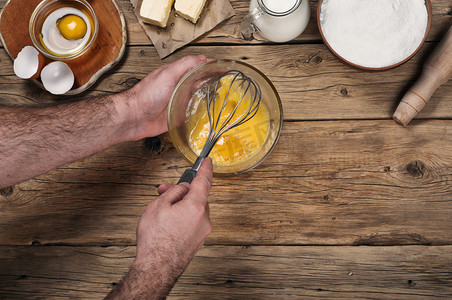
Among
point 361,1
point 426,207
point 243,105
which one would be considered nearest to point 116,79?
point 243,105

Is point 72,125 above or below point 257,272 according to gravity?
above

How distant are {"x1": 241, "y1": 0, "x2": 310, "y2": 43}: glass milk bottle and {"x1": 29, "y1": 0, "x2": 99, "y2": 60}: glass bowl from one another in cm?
32

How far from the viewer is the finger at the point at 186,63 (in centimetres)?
76

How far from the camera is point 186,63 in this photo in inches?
29.8

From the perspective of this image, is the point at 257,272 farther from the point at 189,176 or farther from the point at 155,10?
the point at 155,10

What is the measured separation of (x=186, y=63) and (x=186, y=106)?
0.28 ft

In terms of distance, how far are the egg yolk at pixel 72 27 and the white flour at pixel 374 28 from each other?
1.62 ft

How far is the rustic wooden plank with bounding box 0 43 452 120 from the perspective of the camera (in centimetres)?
80

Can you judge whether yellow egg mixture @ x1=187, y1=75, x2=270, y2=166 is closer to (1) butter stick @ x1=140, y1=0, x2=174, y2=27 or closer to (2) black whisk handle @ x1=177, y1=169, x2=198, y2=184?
(2) black whisk handle @ x1=177, y1=169, x2=198, y2=184

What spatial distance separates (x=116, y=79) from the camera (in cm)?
85

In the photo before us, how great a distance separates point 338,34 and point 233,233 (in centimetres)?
45

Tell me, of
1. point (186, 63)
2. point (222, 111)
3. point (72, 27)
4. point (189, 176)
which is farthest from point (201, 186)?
point (72, 27)

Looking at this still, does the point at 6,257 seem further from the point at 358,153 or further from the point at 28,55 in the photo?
the point at 358,153

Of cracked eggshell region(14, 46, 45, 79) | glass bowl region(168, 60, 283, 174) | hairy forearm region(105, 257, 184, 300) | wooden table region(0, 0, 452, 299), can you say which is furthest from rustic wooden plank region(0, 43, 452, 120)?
hairy forearm region(105, 257, 184, 300)
